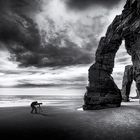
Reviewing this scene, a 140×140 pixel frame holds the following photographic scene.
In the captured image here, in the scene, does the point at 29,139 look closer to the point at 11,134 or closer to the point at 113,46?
the point at 11,134

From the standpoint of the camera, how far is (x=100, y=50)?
108 ft

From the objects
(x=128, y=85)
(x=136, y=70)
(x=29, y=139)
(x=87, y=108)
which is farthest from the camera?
(x=128, y=85)

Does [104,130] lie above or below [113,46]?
below

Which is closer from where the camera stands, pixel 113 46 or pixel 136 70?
pixel 136 70

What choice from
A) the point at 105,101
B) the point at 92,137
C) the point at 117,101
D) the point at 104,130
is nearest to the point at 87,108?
the point at 105,101

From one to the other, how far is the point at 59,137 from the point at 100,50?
23.7 m

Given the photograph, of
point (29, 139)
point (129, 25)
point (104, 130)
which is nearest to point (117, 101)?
point (129, 25)

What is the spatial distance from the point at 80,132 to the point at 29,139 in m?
4.43

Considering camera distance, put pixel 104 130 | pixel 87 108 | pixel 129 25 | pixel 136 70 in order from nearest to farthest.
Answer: pixel 104 130 → pixel 136 70 → pixel 129 25 → pixel 87 108

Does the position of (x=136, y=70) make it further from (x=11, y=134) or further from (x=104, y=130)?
(x=11, y=134)

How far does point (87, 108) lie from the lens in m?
29.1

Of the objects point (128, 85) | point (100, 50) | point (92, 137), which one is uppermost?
point (100, 50)

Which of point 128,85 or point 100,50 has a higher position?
point 100,50

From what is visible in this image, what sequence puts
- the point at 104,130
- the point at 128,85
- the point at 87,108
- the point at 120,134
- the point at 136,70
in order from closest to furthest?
the point at 120,134 → the point at 104,130 → the point at 136,70 → the point at 87,108 → the point at 128,85
